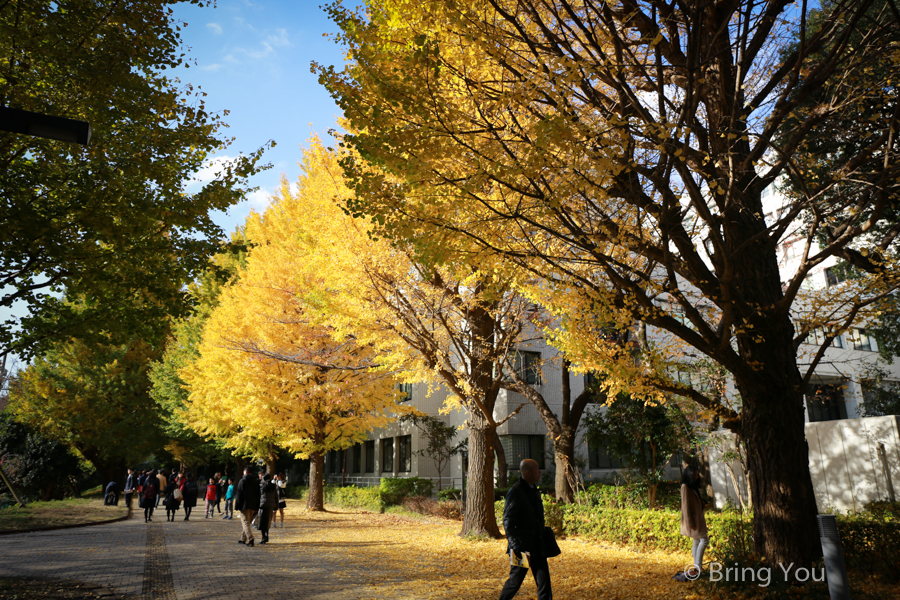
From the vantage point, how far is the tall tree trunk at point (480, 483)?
11.8m

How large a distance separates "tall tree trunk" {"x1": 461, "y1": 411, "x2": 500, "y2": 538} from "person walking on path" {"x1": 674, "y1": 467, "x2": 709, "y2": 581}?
4691 millimetres

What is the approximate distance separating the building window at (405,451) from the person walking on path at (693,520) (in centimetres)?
2068

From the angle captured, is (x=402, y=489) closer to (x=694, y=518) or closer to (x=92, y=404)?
(x=694, y=518)

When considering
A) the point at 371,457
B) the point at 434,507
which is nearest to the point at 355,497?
the point at 434,507

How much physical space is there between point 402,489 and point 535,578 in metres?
17.7

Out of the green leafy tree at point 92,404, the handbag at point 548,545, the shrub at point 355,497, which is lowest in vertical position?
the shrub at point 355,497

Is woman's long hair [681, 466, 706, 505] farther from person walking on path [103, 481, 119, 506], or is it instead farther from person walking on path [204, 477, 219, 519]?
person walking on path [103, 481, 119, 506]

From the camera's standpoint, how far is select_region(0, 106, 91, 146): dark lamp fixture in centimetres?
454

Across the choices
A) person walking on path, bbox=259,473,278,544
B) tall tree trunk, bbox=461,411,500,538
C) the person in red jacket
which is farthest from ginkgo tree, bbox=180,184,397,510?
tall tree trunk, bbox=461,411,500,538

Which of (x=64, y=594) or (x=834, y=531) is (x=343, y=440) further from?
(x=834, y=531)

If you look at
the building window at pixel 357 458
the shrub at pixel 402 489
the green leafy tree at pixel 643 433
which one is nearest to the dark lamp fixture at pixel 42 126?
the green leafy tree at pixel 643 433

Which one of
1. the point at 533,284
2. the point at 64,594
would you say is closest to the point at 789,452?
the point at 533,284

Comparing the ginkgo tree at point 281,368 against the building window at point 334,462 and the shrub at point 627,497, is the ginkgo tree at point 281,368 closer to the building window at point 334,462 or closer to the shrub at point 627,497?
the shrub at point 627,497

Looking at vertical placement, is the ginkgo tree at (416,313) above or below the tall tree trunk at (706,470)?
above
